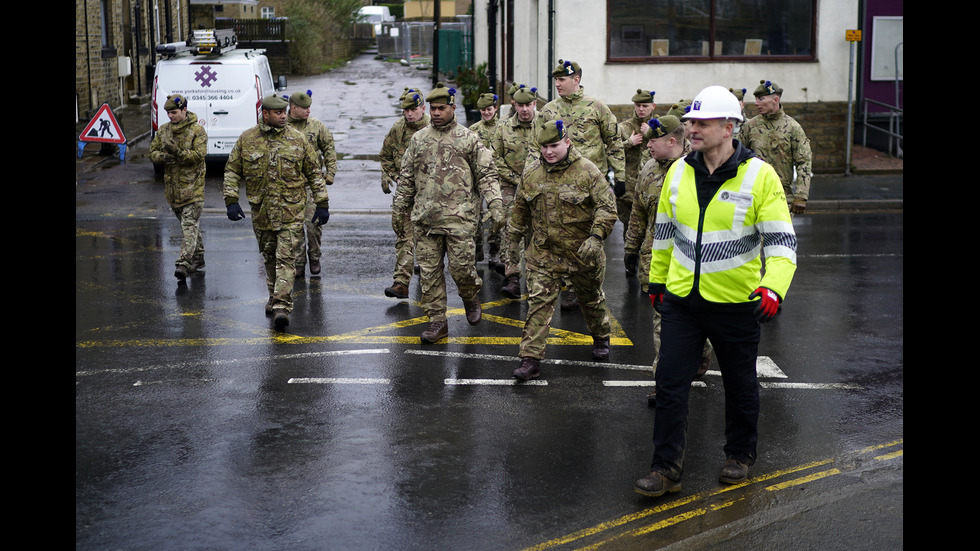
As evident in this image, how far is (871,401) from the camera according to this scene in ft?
24.4

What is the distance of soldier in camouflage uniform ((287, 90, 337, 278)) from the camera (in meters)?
11.1

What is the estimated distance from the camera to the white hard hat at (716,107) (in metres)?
5.54

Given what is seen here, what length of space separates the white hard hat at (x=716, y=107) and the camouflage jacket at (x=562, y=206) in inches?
78.8

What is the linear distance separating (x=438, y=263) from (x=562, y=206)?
5.38 ft

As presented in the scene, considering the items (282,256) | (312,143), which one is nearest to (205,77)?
(312,143)

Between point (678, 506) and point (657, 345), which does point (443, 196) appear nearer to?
point (657, 345)

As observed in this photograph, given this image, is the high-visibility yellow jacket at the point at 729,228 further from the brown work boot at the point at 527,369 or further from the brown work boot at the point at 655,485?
the brown work boot at the point at 527,369

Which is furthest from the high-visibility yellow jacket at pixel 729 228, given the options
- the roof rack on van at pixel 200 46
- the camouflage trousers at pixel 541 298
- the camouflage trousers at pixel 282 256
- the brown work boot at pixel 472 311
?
the roof rack on van at pixel 200 46

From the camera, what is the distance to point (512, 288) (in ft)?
35.4

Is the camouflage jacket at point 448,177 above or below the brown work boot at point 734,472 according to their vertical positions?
above

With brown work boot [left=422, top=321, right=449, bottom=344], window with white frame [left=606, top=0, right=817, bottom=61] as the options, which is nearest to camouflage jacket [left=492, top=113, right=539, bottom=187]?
brown work boot [left=422, top=321, right=449, bottom=344]


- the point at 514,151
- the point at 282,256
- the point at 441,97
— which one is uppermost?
the point at 441,97
